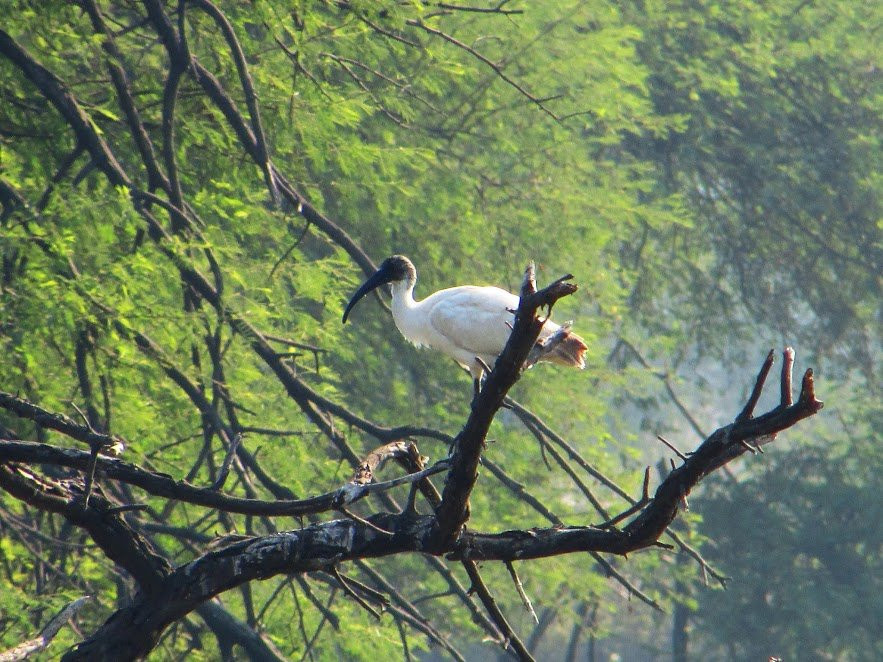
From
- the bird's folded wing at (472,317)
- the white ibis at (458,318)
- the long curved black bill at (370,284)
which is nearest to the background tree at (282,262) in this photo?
the long curved black bill at (370,284)

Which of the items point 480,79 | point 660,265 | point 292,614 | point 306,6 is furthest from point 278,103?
point 660,265

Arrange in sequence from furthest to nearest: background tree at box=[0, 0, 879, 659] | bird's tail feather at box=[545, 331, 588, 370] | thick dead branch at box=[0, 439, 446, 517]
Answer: bird's tail feather at box=[545, 331, 588, 370]
background tree at box=[0, 0, 879, 659]
thick dead branch at box=[0, 439, 446, 517]

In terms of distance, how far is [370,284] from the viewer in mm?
7707

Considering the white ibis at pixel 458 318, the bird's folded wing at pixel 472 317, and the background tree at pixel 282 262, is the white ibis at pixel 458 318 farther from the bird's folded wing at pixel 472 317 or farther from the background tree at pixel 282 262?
the background tree at pixel 282 262

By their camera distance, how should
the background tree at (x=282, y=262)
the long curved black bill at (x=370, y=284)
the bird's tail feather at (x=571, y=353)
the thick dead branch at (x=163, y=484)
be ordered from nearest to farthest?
the thick dead branch at (x=163, y=484)
the background tree at (x=282, y=262)
the long curved black bill at (x=370, y=284)
the bird's tail feather at (x=571, y=353)

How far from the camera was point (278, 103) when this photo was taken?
6.98m

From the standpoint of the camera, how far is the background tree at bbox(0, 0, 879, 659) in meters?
5.88

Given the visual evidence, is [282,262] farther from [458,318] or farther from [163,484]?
[163,484]

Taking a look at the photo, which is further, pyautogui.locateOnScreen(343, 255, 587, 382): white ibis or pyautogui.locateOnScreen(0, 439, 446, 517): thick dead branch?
pyautogui.locateOnScreen(343, 255, 587, 382): white ibis

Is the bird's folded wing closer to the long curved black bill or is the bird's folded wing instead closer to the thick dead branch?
the long curved black bill

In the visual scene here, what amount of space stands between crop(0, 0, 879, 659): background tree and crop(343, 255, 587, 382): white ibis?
39 centimetres

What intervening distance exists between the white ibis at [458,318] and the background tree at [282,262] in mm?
392

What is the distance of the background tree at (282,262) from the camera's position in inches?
232

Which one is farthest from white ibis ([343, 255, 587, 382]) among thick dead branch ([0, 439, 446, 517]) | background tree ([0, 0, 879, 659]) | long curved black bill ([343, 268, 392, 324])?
thick dead branch ([0, 439, 446, 517])
